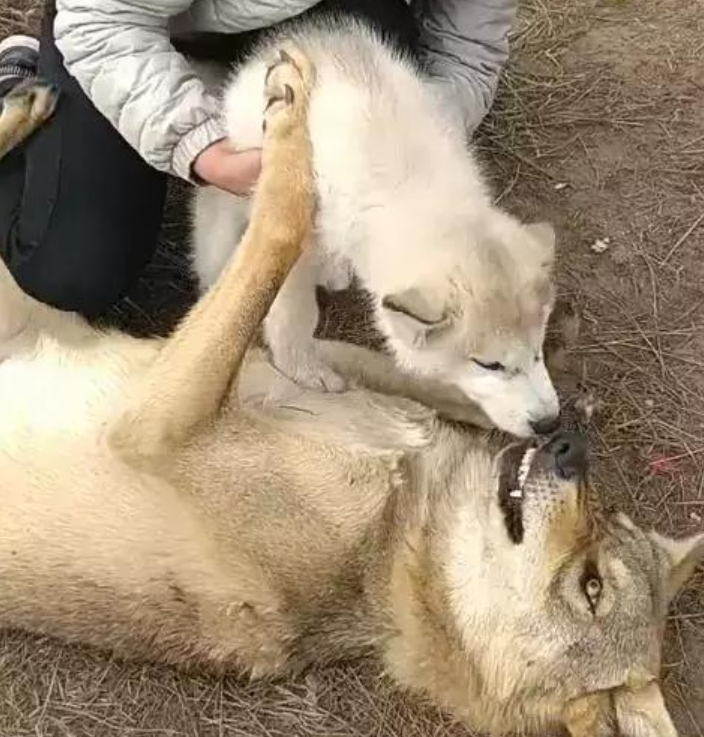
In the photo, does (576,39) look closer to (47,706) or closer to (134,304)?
(134,304)

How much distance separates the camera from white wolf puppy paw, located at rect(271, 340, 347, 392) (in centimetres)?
377

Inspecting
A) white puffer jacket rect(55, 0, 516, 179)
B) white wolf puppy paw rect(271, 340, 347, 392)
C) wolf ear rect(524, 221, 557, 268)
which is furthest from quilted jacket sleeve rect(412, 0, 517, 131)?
white wolf puppy paw rect(271, 340, 347, 392)

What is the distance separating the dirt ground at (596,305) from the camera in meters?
3.85

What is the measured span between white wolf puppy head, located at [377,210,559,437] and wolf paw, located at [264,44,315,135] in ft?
1.55

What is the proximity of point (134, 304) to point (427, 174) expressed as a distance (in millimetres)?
1295

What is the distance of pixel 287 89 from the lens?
11.5 ft

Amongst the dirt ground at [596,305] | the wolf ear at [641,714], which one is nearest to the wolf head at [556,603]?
the wolf ear at [641,714]

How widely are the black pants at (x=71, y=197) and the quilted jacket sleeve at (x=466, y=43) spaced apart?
258 mm

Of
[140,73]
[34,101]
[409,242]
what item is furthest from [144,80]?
[409,242]

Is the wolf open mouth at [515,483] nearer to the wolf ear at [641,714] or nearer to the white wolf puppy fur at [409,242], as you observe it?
the white wolf puppy fur at [409,242]

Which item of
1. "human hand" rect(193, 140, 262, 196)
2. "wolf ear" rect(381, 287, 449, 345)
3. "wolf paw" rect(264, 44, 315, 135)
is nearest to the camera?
"wolf ear" rect(381, 287, 449, 345)

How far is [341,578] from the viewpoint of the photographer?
134 inches

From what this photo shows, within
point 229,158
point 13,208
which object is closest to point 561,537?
point 229,158

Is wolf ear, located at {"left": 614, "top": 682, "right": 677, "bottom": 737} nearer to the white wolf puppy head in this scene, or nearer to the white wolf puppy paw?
the white wolf puppy head
